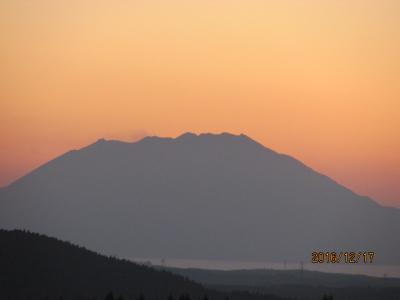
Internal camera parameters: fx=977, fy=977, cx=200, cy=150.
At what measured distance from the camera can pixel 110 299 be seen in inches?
5187

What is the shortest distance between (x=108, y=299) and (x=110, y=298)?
551 mm

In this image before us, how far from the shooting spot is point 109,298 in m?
132

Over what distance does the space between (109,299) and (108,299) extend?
276mm

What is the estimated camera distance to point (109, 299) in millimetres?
131750

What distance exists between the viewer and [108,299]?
431 feet

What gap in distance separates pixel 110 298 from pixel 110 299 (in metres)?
0.27

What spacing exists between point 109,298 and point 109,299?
38cm

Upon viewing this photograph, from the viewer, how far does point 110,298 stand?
433 ft

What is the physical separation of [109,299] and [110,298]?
0.29 metres
